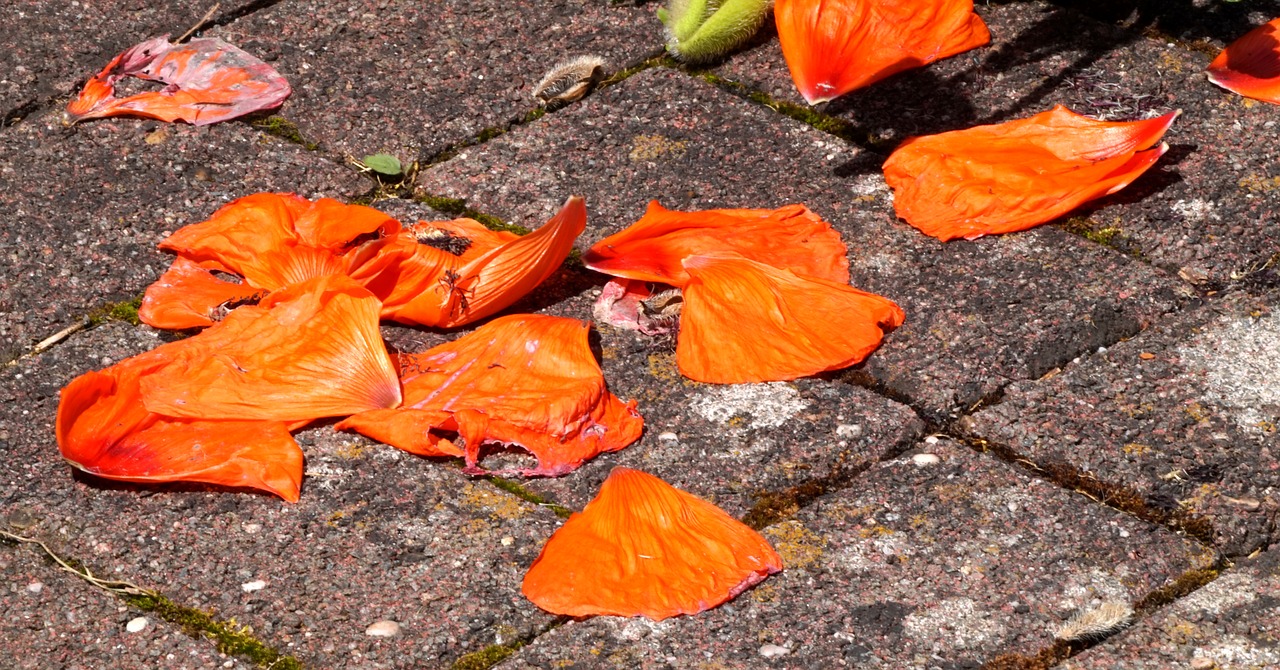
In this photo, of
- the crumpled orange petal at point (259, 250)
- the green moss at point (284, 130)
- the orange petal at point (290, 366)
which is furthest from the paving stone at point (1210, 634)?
the green moss at point (284, 130)

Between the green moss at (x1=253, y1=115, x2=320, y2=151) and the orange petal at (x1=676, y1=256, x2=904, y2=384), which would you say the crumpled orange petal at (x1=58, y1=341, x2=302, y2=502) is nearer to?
the orange petal at (x1=676, y1=256, x2=904, y2=384)

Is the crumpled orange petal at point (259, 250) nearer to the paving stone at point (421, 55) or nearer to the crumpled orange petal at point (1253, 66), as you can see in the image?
the paving stone at point (421, 55)

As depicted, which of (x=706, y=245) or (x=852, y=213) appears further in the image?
(x=852, y=213)

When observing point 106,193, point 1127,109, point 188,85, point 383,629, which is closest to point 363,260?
point 106,193

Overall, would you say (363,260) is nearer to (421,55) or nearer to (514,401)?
(514,401)

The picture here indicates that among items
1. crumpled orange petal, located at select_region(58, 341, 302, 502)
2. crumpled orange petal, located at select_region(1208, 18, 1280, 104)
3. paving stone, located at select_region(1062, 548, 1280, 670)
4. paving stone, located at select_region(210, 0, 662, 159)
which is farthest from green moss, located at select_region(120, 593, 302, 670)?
crumpled orange petal, located at select_region(1208, 18, 1280, 104)

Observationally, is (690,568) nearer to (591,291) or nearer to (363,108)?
(591,291)

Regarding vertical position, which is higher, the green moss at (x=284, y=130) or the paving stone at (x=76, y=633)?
the green moss at (x=284, y=130)
